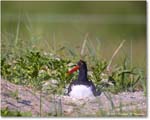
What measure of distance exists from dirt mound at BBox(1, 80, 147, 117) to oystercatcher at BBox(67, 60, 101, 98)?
3cm

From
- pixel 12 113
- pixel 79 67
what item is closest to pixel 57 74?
pixel 79 67

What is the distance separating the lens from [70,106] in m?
5.82

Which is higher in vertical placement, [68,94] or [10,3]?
[10,3]

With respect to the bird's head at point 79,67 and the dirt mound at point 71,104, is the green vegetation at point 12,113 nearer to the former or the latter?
the dirt mound at point 71,104

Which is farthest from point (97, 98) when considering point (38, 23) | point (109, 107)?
point (38, 23)

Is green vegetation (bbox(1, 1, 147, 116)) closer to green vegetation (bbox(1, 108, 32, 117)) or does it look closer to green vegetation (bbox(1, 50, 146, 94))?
green vegetation (bbox(1, 50, 146, 94))

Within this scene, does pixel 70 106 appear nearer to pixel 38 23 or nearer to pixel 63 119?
pixel 63 119

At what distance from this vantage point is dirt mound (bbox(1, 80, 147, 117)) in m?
5.78

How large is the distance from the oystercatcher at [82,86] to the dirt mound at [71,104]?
0.11ft

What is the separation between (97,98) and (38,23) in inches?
22.8

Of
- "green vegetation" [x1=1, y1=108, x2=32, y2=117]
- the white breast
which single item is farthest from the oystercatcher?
"green vegetation" [x1=1, y1=108, x2=32, y2=117]

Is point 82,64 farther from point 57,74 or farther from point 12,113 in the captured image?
point 12,113

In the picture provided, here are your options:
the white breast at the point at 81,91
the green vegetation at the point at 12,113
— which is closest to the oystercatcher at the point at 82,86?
the white breast at the point at 81,91

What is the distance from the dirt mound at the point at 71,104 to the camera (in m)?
5.78
